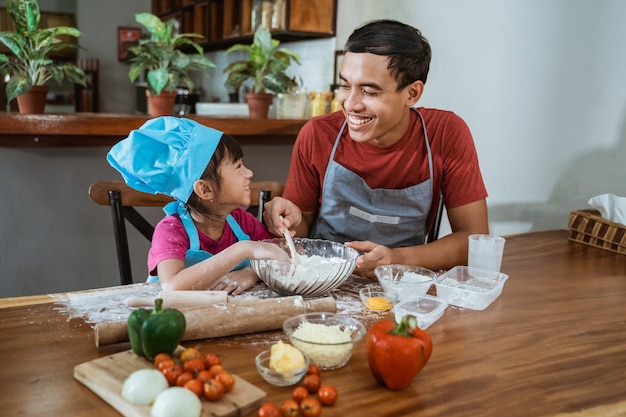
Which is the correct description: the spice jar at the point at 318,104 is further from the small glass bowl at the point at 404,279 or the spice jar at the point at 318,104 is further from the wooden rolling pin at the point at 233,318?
the wooden rolling pin at the point at 233,318

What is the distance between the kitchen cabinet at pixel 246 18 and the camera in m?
3.99

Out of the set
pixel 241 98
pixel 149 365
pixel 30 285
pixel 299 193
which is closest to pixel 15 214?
pixel 30 285

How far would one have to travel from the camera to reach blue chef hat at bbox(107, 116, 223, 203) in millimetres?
1495

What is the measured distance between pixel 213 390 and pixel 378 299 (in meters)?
0.58

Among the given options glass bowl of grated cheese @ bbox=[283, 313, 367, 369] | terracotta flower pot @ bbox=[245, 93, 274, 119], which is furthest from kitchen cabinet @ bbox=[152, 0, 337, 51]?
glass bowl of grated cheese @ bbox=[283, 313, 367, 369]

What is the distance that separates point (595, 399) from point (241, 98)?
478 centimetres

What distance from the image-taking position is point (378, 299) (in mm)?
1390

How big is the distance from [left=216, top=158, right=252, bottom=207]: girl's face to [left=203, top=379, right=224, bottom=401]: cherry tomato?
0.76m

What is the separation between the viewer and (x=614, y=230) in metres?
2.05

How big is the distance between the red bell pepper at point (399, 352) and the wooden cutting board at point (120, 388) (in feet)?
0.64

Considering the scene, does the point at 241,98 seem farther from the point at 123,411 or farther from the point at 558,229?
the point at 123,411

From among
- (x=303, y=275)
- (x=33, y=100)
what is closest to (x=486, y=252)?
(x=303, y=275)

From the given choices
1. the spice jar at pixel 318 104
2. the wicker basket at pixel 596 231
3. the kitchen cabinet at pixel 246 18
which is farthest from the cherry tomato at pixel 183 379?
the kitchen cabinet at pixel 246 18

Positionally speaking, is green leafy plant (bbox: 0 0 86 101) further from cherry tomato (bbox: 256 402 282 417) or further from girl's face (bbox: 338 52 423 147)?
cherry tomato (bbox: 256 402 282 417)
